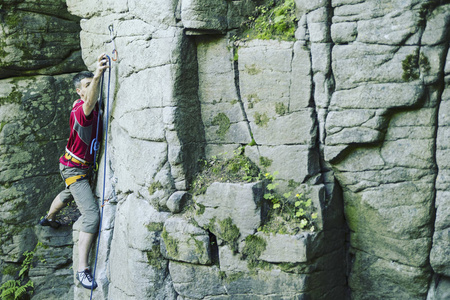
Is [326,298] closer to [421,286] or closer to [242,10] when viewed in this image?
[421,286]

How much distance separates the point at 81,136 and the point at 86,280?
1.98 metres

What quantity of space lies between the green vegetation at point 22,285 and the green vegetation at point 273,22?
5.42 meters

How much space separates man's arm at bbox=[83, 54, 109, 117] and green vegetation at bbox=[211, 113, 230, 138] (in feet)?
5.26

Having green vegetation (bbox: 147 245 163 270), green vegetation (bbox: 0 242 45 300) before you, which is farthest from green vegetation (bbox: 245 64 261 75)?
green vegetation (bbox: 0 242 45 300)

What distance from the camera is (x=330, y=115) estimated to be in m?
5.29

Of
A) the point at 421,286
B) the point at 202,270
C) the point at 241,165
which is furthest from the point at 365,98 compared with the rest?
the point at 202,270

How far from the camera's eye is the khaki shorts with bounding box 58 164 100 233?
6750 mm

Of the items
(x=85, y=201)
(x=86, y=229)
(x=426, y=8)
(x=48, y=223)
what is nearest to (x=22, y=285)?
(x=48, y=223)

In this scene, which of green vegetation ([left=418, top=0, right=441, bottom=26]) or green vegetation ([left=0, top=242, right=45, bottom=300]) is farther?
green vegetation ([left=0, top=242, right=45, bottom=300])

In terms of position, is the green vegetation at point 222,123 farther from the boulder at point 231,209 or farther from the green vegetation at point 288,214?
the green vegetation at point 288,214

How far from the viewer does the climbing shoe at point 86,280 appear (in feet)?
21.7

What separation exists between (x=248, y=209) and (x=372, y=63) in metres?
2.04

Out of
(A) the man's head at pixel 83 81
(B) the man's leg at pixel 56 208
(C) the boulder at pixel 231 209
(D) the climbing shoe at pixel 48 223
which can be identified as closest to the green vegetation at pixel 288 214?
(C) the boulder at pixel 231 209

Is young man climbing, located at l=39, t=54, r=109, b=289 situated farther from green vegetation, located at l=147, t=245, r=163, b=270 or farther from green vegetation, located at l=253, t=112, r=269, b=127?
green vegetation, located at l=253, t=112, r=269, b=127
